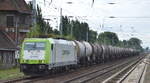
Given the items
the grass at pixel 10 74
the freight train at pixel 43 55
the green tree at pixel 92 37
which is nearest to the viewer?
the grass at pixel 10 74

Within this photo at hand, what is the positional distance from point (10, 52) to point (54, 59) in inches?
675

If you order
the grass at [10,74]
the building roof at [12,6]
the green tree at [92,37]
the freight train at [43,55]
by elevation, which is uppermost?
the building roof at [12,6]

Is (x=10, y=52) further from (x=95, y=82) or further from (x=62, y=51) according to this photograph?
(x=95, y=82)

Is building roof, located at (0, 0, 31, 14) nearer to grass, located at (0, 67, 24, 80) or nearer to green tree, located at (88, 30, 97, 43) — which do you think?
grass, located at (0, 67, 24, 80)

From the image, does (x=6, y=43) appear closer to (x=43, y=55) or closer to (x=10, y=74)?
(x=10, y=74)

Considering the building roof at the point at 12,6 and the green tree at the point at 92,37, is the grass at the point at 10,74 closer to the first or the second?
the building roof at the point at 12,6

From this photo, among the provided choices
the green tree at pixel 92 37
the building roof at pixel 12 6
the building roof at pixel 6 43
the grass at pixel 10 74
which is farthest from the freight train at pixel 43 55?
the green tree at pixel 92 37

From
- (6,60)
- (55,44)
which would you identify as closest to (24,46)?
(55,44)

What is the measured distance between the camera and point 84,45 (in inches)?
1882

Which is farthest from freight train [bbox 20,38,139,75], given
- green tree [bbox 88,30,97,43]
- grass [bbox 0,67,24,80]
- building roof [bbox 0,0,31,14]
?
green tree [bbox 88,30,97,43]

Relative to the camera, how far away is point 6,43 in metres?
49.6

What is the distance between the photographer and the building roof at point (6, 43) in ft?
155

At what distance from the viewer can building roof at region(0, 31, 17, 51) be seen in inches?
1857

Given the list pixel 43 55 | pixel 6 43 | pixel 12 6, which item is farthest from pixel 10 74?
pixel 12 6
